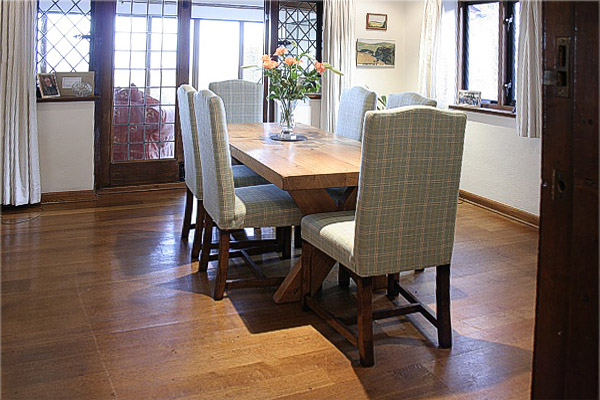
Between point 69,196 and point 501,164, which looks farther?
point 69,196

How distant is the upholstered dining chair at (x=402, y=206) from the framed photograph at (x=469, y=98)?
10.7ft

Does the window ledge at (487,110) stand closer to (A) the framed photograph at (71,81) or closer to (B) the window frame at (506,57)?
(B) the window frame at (506,57)

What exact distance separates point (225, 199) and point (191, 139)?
779mm

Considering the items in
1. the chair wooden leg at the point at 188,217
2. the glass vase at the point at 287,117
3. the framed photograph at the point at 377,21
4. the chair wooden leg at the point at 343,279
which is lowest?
the chair wooden leg at the point at 343,279

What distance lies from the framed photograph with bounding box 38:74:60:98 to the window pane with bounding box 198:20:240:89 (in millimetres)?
3749

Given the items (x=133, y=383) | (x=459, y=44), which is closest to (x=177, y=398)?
(x=133, y=383)

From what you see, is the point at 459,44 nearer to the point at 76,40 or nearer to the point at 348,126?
the point at 348,126

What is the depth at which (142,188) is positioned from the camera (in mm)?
6023

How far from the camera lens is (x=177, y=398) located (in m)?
2.37

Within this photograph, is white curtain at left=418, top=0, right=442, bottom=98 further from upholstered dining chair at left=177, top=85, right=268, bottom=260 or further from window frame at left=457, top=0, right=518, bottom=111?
upholstered dining chair at left=177, top=85, right=268, bottom=260

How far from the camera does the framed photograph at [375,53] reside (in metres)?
6.70

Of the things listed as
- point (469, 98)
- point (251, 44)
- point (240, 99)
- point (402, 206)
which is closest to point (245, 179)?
point (240, 99)

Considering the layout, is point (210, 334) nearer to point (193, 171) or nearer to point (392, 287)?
point (392, 287)

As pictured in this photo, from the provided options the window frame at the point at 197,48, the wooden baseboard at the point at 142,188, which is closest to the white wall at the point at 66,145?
the wooden baseboard at the point at 142,188
